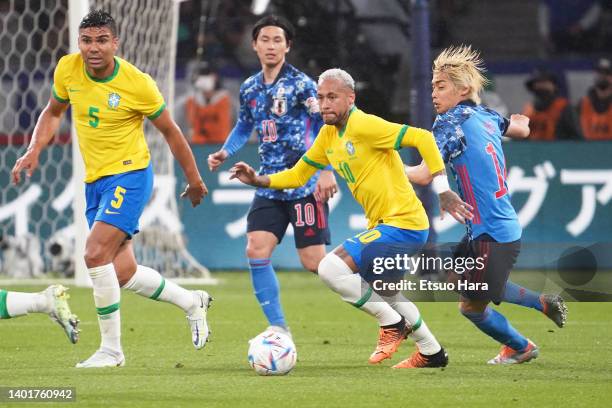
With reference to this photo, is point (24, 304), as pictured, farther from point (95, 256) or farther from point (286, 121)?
point (286, 121)

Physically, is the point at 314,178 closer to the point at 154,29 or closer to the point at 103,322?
the point at 103,322

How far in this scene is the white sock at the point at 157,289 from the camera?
7746 mm

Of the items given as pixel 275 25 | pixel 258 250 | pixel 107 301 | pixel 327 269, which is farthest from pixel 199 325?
pixel 275 25

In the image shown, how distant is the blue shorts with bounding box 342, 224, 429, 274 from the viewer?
730cm

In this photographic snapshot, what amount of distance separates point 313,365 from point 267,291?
0.97 meters

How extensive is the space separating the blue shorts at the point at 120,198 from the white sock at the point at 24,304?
61 cm

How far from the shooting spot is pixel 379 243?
7.33m

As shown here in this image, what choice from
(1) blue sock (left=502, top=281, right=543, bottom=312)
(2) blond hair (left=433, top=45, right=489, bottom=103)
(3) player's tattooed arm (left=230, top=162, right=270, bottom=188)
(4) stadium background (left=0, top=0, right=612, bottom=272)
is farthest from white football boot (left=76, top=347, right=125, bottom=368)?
(4) stadium background (left=0, top=0, right=612, bottom=272)

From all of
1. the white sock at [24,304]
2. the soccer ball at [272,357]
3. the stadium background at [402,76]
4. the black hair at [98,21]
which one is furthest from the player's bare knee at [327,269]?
the stadium background at [402,76]

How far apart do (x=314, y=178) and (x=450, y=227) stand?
6.27m

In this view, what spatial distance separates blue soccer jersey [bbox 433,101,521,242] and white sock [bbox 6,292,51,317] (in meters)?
2.41

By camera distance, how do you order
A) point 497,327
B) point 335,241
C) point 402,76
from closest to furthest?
point 497,327, point 335,241, point 402,76

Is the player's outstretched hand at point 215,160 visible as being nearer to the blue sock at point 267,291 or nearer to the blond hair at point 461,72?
the blue sock at point 267,291

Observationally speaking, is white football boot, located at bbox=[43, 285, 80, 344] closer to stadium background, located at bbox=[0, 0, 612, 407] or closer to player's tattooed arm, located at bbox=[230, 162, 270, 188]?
stadium background, located at bbox=[0, 0, 612, 407]
